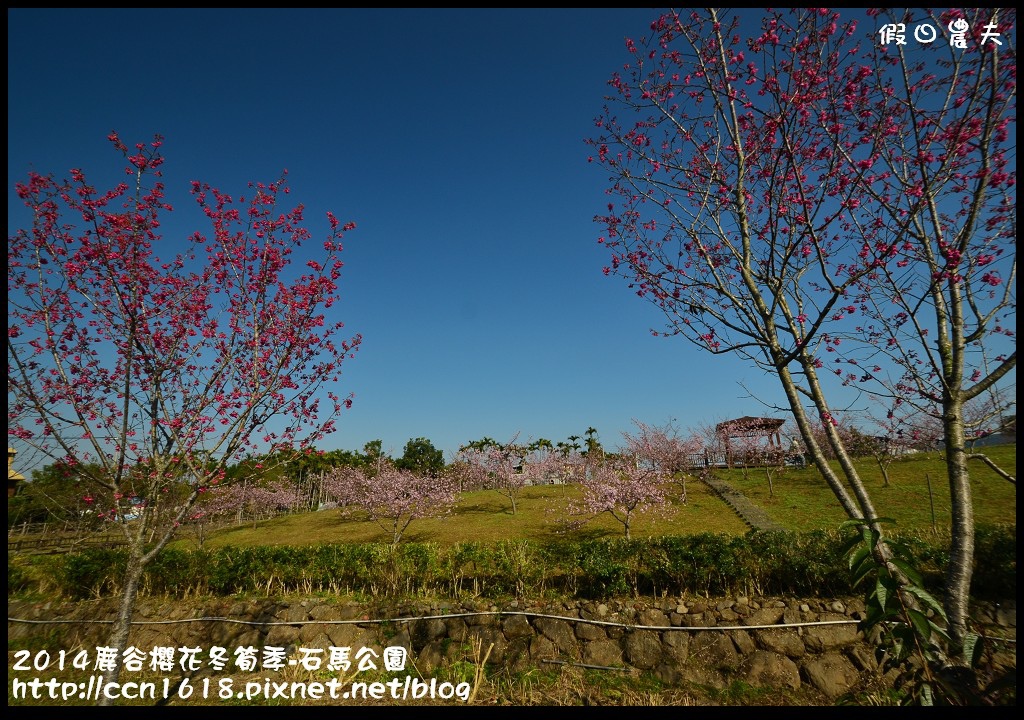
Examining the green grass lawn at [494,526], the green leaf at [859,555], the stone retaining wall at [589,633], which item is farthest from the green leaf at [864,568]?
the green grass lawn at [494,526]

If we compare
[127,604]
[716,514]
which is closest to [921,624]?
[127,604]

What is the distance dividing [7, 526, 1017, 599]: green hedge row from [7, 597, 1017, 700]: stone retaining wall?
1.43 feet

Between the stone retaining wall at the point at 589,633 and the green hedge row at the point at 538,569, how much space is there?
0.44m

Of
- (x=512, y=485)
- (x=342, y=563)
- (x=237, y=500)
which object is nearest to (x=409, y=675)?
(x=342, y=563)

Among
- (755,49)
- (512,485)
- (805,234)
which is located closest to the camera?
(805,234)

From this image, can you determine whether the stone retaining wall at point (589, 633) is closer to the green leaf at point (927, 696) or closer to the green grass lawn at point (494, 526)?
the green leaf at point (927, 696)

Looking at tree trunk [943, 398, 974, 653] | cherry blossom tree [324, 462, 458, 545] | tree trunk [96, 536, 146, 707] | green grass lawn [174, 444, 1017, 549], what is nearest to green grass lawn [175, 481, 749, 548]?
green grass lawn [174, 444, 1017, 549]

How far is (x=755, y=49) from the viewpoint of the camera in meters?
4.26

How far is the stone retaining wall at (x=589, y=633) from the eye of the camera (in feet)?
20.7

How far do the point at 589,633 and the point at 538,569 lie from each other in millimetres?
1619

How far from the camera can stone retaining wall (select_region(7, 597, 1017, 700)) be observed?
6324mm

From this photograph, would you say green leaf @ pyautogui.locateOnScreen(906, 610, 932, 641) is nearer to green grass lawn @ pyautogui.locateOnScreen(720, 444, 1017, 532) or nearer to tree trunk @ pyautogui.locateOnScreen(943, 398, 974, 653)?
tree trunk @ pyautogui.locateOnScreen(943, 398, 974, 653)
